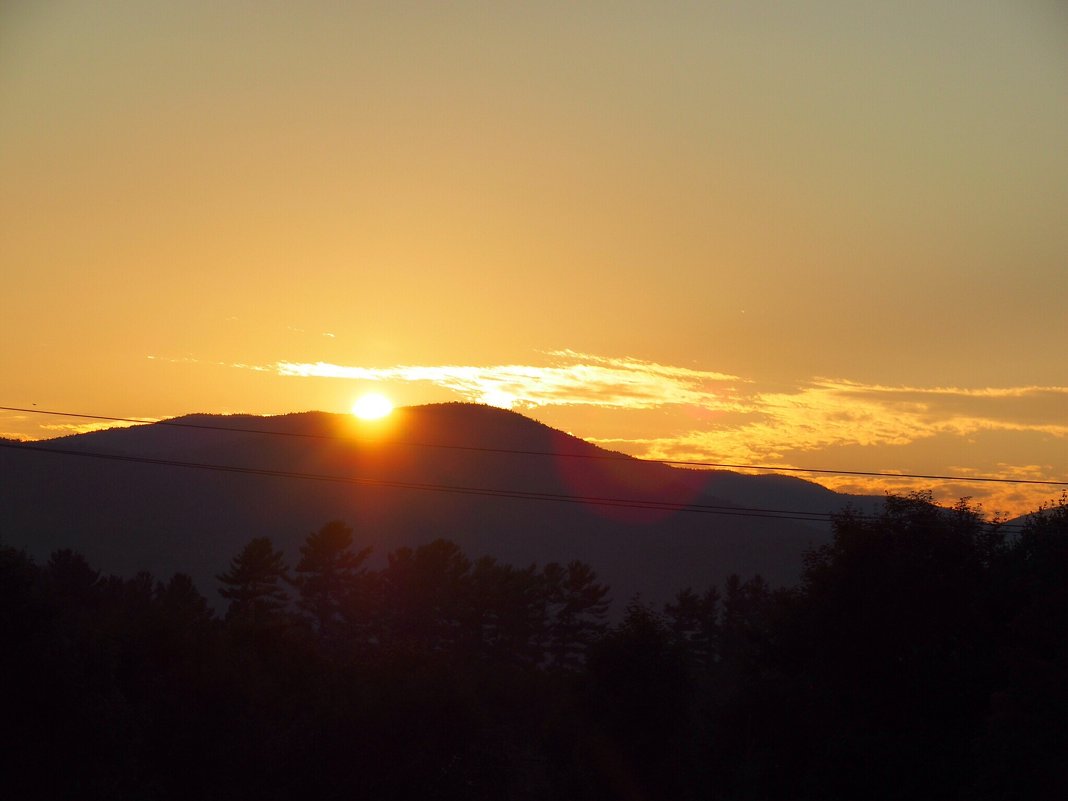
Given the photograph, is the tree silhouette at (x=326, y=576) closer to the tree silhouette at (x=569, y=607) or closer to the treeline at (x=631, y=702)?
the tree silhouette at (x=569, y=607)

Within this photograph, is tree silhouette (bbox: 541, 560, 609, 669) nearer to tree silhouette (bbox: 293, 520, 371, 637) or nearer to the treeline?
tree silhouette (bbox: 293, 520, 371, 637)

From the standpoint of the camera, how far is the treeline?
29828 mm

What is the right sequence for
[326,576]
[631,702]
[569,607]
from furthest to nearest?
[326,576] < [569,607] < [631,702]

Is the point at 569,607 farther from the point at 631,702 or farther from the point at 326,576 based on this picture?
the point at 631,702

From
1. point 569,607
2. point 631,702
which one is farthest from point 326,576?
point 631,702

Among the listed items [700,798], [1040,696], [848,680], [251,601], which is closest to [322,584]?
[251,601]

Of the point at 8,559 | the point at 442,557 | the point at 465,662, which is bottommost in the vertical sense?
the point at 465,662

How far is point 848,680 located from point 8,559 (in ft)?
94.6

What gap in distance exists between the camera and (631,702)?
4878 cm

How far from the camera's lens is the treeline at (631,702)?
1174 inches

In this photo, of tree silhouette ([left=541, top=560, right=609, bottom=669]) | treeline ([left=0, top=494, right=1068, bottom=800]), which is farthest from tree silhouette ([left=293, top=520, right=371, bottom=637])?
treeline ([left=0, top=494, right=1068, bottom=800])

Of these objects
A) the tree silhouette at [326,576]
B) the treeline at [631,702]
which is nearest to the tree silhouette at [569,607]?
the tree silhouette at [326,576]

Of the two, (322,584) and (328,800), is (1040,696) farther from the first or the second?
(322,584)

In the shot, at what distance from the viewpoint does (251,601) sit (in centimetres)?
9125
